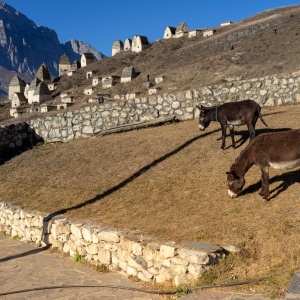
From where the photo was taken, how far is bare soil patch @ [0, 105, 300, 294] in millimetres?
6730

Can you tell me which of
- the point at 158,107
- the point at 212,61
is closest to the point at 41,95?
the point at 212,61

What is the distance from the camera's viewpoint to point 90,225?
865cm

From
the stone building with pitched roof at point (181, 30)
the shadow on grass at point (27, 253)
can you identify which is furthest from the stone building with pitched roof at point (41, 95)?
the shadow on grass at point (27, 253)

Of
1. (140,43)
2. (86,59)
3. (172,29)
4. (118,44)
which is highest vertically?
(118,44)

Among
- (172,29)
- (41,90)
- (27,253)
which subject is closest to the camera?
(27,253)

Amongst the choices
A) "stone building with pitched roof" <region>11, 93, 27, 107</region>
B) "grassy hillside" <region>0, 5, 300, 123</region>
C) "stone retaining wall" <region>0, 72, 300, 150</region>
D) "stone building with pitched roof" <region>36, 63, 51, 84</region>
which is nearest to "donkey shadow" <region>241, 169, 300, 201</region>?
"stone retaining wall" <region>0, 72, 300, 150</region>

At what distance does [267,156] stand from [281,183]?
5.10ft

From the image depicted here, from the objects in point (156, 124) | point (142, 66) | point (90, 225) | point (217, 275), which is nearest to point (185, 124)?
point (156, 124)

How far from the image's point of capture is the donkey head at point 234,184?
340 inches

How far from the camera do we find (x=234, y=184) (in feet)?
28.5

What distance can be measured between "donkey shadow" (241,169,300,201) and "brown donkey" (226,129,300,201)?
468 millimetres

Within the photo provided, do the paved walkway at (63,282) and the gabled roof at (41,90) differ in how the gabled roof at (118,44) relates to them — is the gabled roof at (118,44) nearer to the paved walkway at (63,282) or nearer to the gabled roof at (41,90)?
the gabled roof at (41,90)

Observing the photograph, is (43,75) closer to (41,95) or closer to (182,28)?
(41,95)

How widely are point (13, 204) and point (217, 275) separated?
8001 mm
